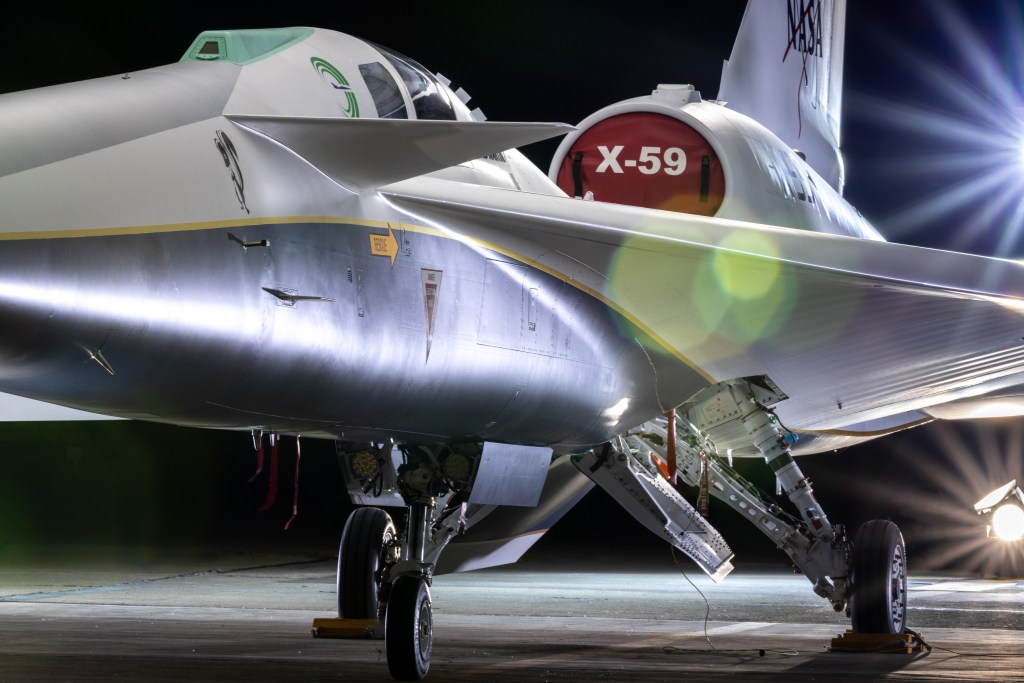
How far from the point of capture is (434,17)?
22.7m

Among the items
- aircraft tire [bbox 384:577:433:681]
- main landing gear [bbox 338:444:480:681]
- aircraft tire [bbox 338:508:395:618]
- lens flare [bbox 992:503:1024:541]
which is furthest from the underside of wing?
lens flare [bbox 992:503:1024:541]

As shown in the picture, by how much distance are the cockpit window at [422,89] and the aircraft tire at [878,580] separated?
13.4 ft

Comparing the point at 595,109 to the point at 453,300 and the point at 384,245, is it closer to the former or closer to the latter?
the point at 453,300

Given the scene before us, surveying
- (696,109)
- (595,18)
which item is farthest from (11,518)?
(696,109)

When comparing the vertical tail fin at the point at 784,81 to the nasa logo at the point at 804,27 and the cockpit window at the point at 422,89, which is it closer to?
the nasa logo at the point at 804,27

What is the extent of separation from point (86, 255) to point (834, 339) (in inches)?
185

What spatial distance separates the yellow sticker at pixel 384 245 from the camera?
4.91 meters

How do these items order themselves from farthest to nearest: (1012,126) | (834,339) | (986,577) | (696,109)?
(1012,126) → (986,577) → (696,109) → (834,339)

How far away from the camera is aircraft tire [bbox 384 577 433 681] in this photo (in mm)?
5832

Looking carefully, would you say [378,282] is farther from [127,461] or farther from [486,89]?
[127,461]

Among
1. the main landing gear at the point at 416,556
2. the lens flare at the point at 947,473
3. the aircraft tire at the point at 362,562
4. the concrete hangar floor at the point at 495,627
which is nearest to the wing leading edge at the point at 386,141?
the main landing gear at the point at 416,556

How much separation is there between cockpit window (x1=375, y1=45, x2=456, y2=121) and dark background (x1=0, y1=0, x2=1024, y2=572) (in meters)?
14.1

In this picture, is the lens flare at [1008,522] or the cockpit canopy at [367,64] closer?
the cockpit canopy at [367,64]

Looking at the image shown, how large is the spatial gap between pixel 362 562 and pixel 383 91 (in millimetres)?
3915
